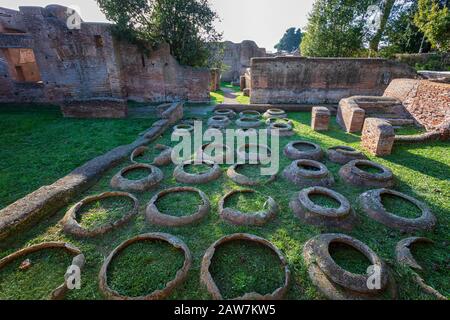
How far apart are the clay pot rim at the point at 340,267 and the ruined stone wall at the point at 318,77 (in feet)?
36.9

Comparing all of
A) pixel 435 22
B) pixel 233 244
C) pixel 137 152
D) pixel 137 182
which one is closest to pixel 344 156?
pixel 233 244

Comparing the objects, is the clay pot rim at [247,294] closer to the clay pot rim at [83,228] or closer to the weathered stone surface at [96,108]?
the clay pot rim at [83,228]

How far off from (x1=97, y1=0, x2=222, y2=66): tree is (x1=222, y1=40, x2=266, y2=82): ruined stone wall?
12.4m

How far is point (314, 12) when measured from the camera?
19.0m

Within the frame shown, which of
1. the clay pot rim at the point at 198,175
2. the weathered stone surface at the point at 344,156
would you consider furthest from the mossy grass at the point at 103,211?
the weathered stone surface at the point at 344,156

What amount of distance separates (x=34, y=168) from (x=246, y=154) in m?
5.83

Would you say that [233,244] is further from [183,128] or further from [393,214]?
[183,128]

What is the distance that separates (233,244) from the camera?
3.79 meters

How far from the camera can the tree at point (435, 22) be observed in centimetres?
1597

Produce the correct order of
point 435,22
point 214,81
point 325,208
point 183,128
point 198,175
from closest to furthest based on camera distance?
point 325,208, point 198,175, point 183,128, point 435,22, point 214,81

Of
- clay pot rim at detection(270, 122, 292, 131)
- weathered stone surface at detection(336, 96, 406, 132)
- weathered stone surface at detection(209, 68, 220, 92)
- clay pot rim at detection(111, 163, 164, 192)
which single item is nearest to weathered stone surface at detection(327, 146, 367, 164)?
clay pot rim at detection(270, 122, 292, 131)

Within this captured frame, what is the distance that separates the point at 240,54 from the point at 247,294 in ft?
91.3
